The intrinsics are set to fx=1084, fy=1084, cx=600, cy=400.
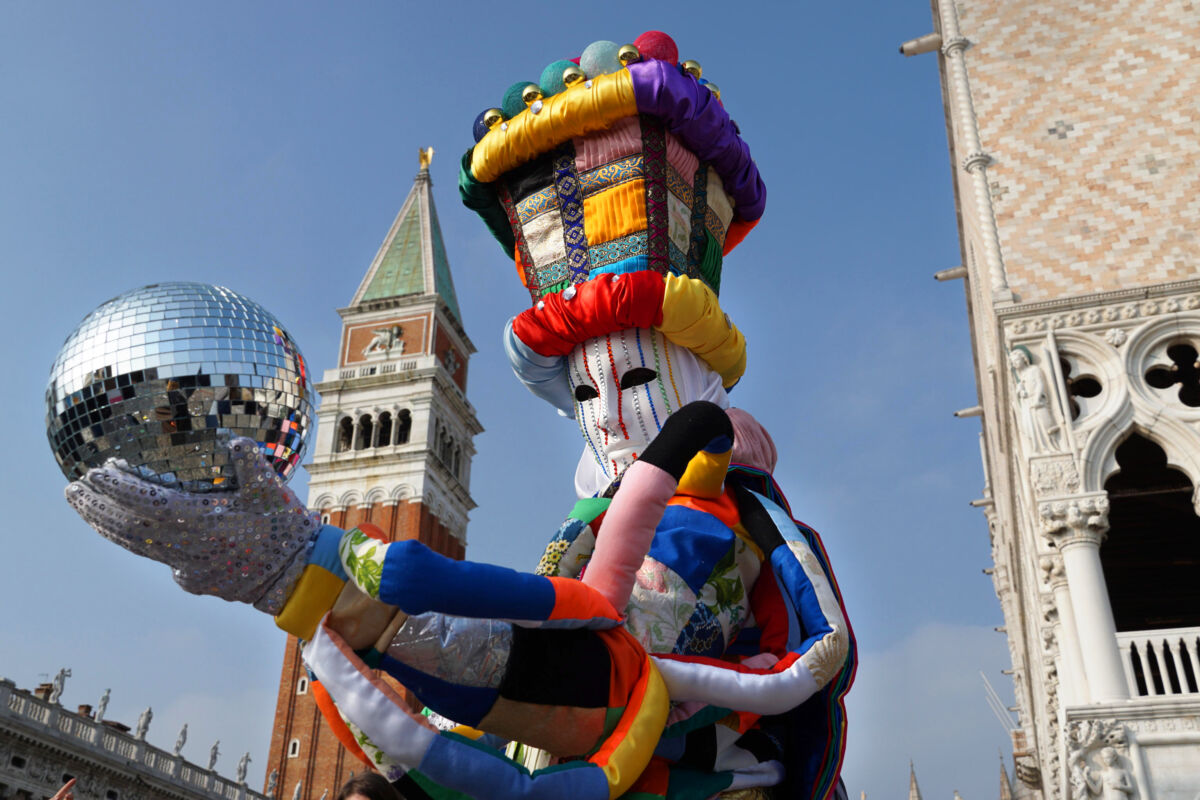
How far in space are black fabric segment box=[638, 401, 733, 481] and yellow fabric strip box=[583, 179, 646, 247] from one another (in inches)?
48.9

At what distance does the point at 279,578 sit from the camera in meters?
3.07

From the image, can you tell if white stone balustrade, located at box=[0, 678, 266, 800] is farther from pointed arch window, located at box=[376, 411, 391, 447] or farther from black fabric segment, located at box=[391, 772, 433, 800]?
black fabric segment, located at box=[391, 772, 433, 800]

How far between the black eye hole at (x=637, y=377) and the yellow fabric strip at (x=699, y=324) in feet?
0.62

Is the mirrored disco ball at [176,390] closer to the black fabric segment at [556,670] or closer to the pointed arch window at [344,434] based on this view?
the black fabric segment at [556,670]

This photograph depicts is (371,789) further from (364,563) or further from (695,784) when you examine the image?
(695,784)

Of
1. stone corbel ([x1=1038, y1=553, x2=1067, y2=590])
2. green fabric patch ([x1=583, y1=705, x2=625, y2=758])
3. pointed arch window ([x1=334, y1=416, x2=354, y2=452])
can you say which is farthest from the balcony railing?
pointed arch window ([x1=334, y1=416, x2=354, y2=452])

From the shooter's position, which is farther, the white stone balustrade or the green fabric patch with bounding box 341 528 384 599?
the white stone balustrade

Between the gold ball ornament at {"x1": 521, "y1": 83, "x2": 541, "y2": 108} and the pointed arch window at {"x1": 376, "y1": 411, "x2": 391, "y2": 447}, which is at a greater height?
the pointed arch window at {"x1": 376, "y1": 411, "x2": 391, "y2": 447}

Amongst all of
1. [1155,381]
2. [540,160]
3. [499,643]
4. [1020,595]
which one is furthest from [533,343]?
[1020,595]

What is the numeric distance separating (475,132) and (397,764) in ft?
11.4

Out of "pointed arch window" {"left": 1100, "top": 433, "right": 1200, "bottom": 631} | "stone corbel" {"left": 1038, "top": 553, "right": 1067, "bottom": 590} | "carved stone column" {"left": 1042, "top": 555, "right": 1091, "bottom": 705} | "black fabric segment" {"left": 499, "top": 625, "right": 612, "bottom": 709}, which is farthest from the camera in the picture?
"pointed arch window" {"left": 1100, "top": 433, "right": 1200, "bottom": 631}

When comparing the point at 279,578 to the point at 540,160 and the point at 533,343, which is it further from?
the point at 540,160

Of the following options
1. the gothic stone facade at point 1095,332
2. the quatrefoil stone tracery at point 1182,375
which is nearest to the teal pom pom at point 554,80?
the gothic stone facade at point 1095,332

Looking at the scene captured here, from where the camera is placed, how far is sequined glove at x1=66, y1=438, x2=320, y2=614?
9.51 ft
